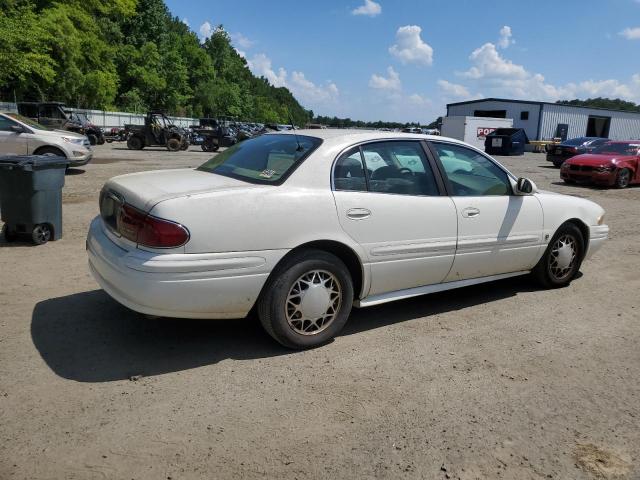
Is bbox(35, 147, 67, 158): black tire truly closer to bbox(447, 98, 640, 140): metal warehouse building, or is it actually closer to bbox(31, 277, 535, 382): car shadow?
bbox(31, 277, 535, 382): car shadow

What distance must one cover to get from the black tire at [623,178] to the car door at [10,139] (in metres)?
15.9

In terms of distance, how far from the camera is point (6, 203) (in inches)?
239

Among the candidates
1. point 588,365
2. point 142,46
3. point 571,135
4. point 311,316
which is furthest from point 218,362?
point 142,46

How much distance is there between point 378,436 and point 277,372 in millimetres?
879

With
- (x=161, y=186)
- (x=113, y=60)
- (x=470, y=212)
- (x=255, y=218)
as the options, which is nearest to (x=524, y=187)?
(x=470, y=212)

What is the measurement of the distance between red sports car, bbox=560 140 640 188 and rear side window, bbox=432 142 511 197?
40.2 feet

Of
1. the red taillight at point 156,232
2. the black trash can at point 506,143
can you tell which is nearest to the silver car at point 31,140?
the red taillight at point 156,232

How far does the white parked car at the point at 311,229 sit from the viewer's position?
324 centimetres

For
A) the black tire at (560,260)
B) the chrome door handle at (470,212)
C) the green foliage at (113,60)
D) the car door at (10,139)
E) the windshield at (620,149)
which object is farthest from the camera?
the green foliage at (113,60)

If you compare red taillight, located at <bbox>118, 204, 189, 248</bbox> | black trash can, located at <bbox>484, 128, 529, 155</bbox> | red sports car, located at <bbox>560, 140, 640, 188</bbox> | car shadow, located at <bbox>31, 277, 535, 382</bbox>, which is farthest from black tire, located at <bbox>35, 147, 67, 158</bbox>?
black trash can, located at <bbox>484, 128, 529, 155</bbox>

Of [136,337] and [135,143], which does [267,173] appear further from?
[135,143]

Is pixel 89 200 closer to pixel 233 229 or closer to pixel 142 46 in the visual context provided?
pixel 233 229

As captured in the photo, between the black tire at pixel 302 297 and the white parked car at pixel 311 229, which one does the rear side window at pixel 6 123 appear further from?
the black tire at pixel 302 297

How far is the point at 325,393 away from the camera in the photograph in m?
3.16
